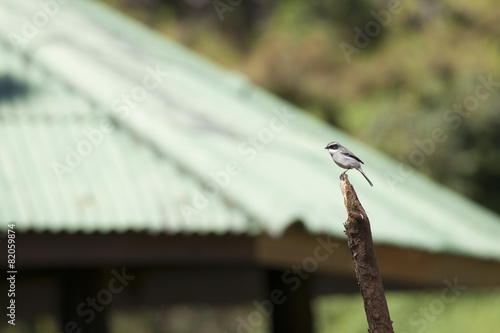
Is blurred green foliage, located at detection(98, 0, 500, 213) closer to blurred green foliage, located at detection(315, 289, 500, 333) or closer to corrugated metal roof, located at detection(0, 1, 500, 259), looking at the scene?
blurred green foliage, located at detection(315, 289, 500, 333)

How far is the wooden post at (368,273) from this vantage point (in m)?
3.15

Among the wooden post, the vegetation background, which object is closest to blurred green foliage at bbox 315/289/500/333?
the vegetation background

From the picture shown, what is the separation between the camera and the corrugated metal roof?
7.88m

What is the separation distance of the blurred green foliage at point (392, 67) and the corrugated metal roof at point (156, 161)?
11.4 meters

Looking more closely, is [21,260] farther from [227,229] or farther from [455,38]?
[455,38]

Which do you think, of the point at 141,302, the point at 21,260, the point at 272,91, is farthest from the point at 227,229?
the point at 272,91

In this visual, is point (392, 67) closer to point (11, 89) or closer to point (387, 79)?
point (387, 79)

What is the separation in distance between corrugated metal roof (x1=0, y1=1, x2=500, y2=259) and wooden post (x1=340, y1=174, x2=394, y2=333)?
4231mm

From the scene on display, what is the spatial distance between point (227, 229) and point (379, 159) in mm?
6031


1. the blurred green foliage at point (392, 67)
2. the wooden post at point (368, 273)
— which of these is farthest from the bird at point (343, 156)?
the blurred green foliage at point (392, 67)

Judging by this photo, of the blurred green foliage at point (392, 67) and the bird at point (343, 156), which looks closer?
the bird at point (343, 156)

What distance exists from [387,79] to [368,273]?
2352 centimetres

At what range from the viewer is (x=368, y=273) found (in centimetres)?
323

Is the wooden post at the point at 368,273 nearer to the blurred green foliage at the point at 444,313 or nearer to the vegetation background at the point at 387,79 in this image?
the blurred green foliage at the point at 444,313
